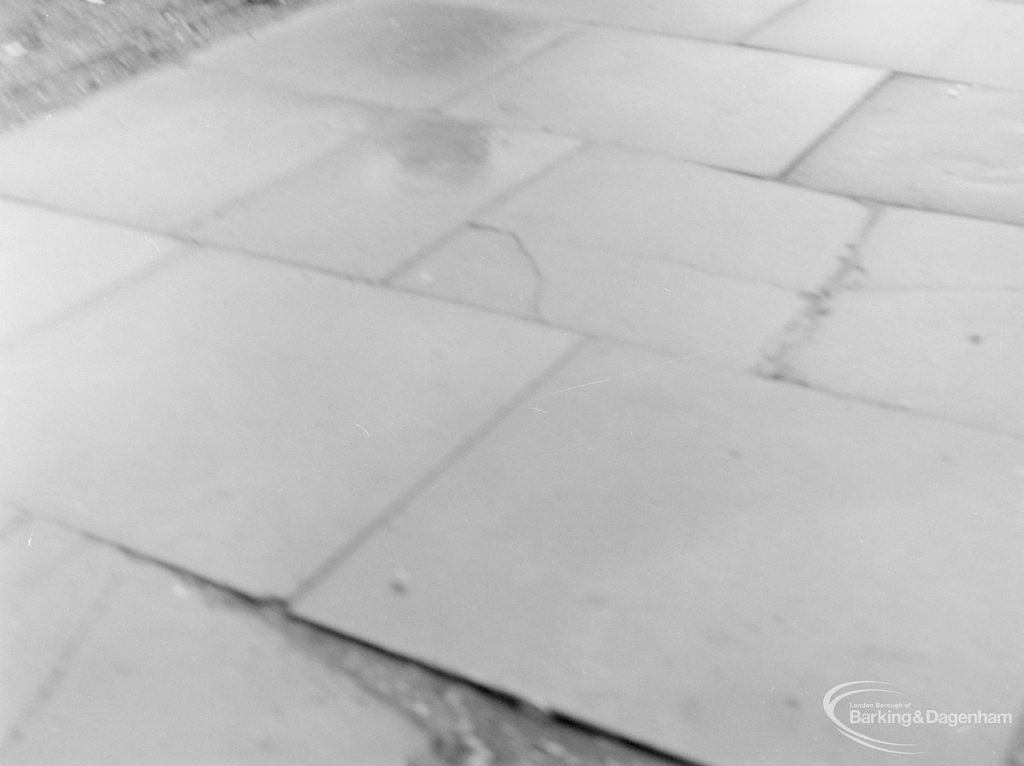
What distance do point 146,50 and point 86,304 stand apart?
2573 mm

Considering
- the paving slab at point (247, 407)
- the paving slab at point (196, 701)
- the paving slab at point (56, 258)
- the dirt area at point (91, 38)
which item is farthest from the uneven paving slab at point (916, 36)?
the paving slab at point (196, 701)

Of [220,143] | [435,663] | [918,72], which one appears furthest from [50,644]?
[918,72]

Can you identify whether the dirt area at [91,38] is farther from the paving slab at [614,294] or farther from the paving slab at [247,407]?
the paving slab at [614,294]

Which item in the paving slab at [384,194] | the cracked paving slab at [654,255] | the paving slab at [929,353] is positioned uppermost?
the paving slab at [384,194]

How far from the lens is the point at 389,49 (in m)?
6.22

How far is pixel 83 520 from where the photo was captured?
10.0 feet

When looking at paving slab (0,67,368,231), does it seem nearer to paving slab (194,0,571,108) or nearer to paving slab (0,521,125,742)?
paving slab (194,0,571,108)

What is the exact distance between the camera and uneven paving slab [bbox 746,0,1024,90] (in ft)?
19.3

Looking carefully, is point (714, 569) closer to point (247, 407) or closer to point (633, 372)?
point (633, 372)

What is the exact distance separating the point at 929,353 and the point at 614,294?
955mm

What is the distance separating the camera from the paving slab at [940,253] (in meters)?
4.05

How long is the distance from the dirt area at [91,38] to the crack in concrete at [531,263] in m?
2.23

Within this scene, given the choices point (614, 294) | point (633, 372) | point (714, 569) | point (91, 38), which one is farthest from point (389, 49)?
point (714, 569)

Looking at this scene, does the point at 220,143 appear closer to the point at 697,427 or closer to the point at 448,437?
the point at 448,437
